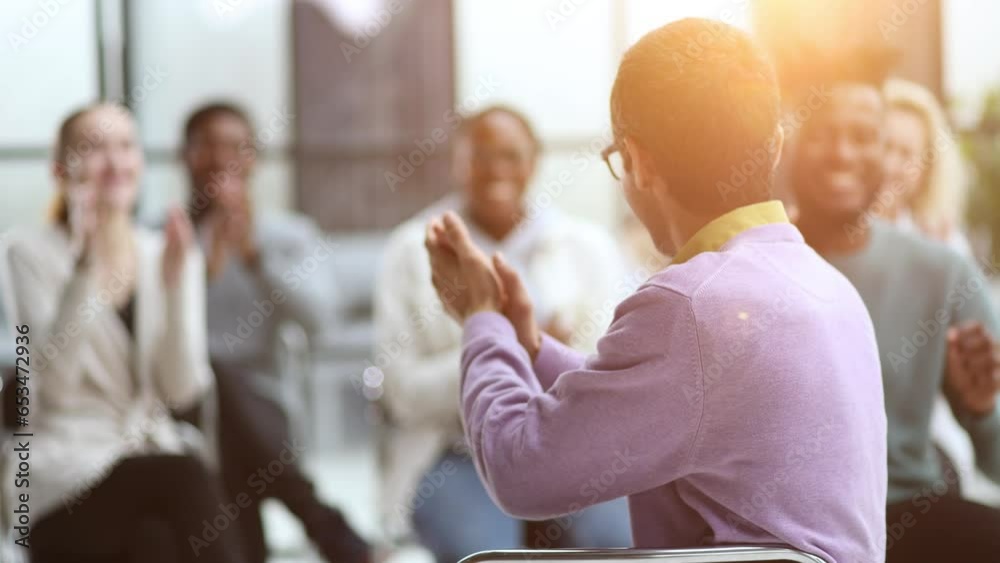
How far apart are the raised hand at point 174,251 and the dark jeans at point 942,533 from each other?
165 cm

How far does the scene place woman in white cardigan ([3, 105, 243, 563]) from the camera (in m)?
2.11

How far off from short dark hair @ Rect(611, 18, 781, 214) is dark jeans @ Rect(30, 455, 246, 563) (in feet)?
4.59

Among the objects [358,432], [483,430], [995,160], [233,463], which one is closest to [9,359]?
[358,432]

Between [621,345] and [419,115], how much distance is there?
5.09m

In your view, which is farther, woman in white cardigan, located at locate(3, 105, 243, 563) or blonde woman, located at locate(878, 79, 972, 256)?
blonde woman, located at locate(878, 79, 972, 256)

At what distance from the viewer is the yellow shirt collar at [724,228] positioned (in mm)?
1123

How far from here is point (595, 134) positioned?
17.7ft

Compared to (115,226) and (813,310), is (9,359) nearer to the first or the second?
(115,226)

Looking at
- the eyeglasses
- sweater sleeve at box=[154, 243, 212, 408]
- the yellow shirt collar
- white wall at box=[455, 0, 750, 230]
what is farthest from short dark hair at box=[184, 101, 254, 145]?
white wall at box=[455, 0, 750, 230]

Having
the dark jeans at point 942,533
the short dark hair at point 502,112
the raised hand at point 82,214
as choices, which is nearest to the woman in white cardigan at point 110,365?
the raised hand at point 82,214

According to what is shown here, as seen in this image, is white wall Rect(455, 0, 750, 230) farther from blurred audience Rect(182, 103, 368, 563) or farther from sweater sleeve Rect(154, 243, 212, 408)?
sweater sleeve Rect(154, 243, 212, 408)

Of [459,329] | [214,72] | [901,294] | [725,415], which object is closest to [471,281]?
[725,415]

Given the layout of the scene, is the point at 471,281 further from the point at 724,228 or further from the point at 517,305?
the point at 724,228

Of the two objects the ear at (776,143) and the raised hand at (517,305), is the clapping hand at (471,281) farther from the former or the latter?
the ear at (776,143)
